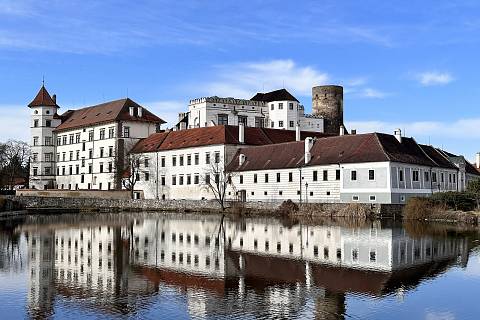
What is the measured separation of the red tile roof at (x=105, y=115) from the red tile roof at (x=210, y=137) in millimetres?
4853

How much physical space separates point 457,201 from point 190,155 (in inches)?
1210

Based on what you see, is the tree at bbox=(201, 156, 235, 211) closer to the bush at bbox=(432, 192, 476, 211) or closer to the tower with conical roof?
the bush at bbox=(432, 192, 476, 211)

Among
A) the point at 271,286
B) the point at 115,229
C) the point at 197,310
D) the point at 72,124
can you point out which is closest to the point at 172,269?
the point at 271,286

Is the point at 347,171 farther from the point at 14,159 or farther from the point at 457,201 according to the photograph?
the point at 14,159

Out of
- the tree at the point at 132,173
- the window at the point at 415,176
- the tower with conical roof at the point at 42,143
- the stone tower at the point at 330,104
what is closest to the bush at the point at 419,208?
the window at the point at 415,176

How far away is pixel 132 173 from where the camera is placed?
7006 centimetres

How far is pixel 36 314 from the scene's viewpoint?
12555 mm

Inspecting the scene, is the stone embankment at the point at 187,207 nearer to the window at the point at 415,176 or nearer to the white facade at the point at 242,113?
the window at the point at 415,176

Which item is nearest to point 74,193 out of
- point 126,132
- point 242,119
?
point 126,132

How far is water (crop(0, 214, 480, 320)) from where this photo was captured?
12961 millimetres

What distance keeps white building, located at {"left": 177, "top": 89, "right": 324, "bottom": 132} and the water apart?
4869cm

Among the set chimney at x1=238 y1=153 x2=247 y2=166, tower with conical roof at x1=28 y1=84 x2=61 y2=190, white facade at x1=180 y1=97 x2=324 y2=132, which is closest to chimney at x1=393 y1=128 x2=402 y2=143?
chimney at x1=238 y1=153 x2=247 y2=166

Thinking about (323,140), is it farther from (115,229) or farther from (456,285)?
(456,285)

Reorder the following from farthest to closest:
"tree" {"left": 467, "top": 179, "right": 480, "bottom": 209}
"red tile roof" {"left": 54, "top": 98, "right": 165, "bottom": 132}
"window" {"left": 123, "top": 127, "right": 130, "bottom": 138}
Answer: "red tile roof" {"left": 54, "top": 98, "right": 165, "bottom": 132} → "window" {"left": 123, "top": 127, "right": 130, "bottom": 138} → "tree" {"left": 467, "top": 179, "right": 480, "bottom": 209}
